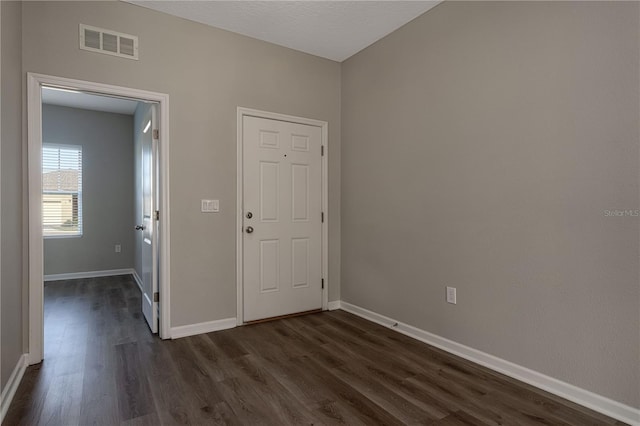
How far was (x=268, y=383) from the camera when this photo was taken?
2.21 metres

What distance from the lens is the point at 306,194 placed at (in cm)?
376

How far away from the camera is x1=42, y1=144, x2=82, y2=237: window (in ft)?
18.1

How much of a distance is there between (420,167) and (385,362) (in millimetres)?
1621

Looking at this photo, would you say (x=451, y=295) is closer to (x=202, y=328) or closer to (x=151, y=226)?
(x=202, y=328)

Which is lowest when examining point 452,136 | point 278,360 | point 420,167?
point 278,360

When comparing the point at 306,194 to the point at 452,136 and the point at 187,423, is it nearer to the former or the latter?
the point at 452,136

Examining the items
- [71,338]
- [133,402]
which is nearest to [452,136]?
[133,402]

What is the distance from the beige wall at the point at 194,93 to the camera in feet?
8.75

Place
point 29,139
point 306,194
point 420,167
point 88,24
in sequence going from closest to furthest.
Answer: point 29,139 < point 88,24 < point 420,167 < point 306,194

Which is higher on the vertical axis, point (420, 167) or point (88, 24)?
point (88, 24)

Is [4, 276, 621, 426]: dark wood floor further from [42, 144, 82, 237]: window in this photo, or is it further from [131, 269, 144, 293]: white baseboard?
[42, 144, 82, 237]: window

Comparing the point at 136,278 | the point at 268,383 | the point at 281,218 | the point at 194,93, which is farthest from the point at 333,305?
the point at 136,278

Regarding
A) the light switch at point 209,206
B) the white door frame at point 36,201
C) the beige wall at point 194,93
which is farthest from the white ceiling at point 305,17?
the light switch at point 209,206

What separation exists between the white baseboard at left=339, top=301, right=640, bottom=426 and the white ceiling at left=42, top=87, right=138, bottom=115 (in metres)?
5.15
